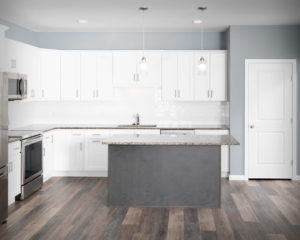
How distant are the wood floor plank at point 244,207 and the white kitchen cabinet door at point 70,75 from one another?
3360mm

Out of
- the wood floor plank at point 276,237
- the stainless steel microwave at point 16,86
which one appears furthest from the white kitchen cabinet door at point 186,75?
the wood floor plank at point 276,237

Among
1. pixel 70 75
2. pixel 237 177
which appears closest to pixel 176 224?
pixel 237 177

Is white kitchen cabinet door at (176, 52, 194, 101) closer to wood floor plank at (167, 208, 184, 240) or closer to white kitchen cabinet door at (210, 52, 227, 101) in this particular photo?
white kitchen cabinet door at (210, 52, 227, 101)

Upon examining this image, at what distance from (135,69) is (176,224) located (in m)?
3.64

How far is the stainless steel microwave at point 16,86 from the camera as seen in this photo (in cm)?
578

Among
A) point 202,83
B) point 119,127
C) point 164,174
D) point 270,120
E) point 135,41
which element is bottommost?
point 164,174

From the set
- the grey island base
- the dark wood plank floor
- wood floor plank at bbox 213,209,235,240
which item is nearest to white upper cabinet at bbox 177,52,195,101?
the dark wood plank floor

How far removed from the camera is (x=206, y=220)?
16.2 ft

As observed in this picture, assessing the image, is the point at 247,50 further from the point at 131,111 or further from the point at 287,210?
the point at 287,210

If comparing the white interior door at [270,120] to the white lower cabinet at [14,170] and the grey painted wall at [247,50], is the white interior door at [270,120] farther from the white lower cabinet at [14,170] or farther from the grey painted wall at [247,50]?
the white lower cabinet at [14,170]

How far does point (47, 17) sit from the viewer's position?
21.7 ft

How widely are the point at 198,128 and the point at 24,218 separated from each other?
343 cm

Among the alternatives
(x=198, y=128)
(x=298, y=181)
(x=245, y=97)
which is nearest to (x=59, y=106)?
(x=198, y=128)

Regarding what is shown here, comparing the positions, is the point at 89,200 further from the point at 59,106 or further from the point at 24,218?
the point at 59,106
